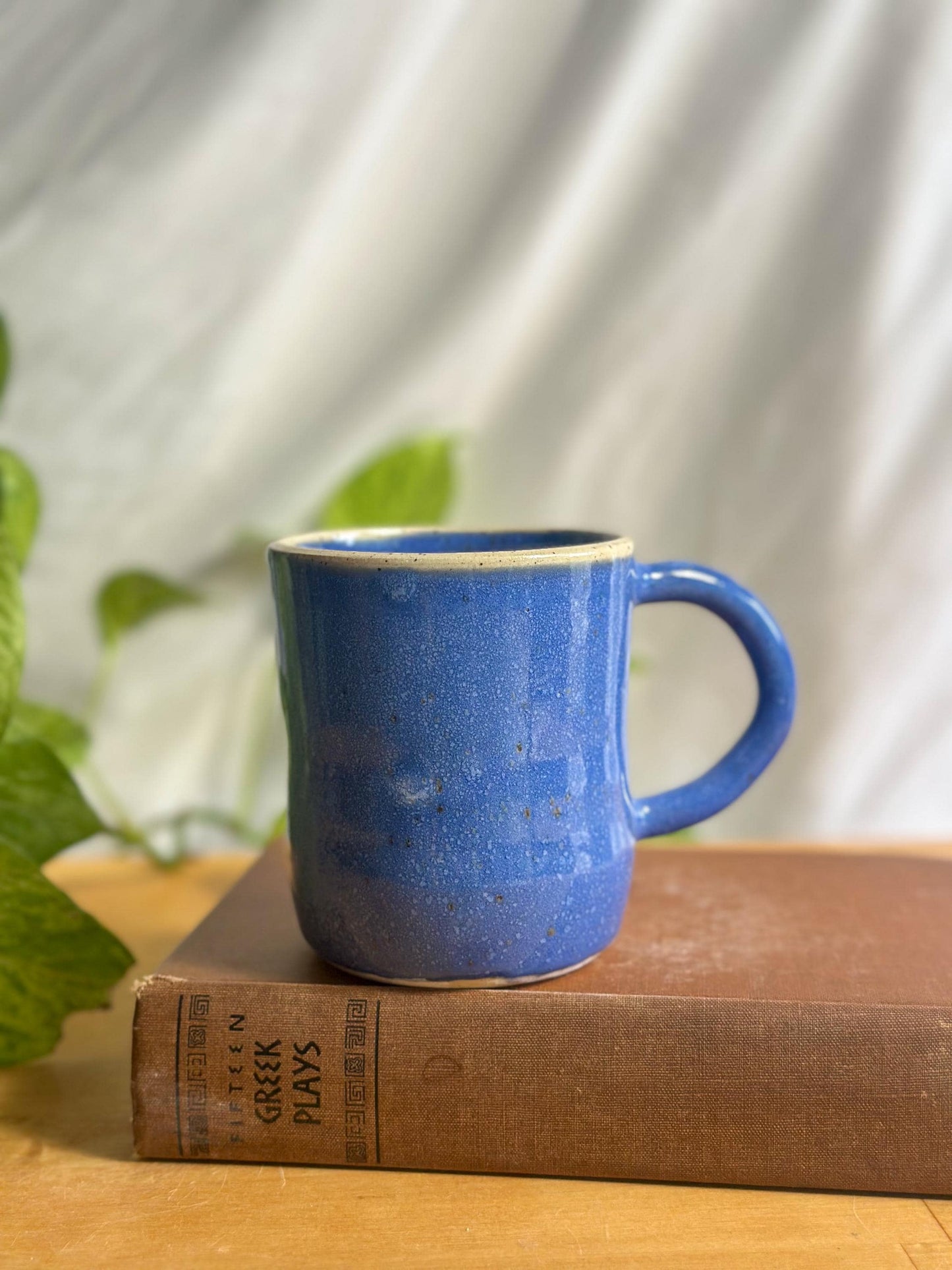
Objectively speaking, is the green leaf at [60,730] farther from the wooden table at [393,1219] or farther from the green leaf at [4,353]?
the wooden table at [393,1219]

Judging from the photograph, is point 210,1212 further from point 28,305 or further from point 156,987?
point 28,305

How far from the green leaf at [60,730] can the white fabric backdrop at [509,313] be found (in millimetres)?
25

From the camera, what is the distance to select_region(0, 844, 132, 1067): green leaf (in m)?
0.48

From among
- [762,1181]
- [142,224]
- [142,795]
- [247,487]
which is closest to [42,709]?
[142,795]

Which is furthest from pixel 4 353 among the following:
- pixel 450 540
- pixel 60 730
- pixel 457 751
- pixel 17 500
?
pixel 457 751

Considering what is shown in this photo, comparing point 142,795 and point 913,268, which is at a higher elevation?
point 913,268

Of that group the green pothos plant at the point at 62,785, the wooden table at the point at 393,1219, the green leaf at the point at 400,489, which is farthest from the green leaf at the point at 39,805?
the green leaf at the point at 400,489

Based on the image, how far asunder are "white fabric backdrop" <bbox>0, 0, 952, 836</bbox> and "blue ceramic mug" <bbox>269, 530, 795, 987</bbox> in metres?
0.35

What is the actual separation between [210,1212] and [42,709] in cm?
44

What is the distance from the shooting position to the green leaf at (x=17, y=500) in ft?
2.38

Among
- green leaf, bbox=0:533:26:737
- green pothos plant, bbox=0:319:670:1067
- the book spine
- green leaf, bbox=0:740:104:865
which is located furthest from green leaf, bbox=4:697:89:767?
the book spine

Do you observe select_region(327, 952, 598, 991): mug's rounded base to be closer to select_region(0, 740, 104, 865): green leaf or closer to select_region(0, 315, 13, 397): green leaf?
select_region(0, 740, 104, 865): green leaf

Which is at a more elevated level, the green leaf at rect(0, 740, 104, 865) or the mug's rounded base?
the green leaf at rect(0, 740, 104, 865)

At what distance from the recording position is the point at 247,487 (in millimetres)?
Result: 793
